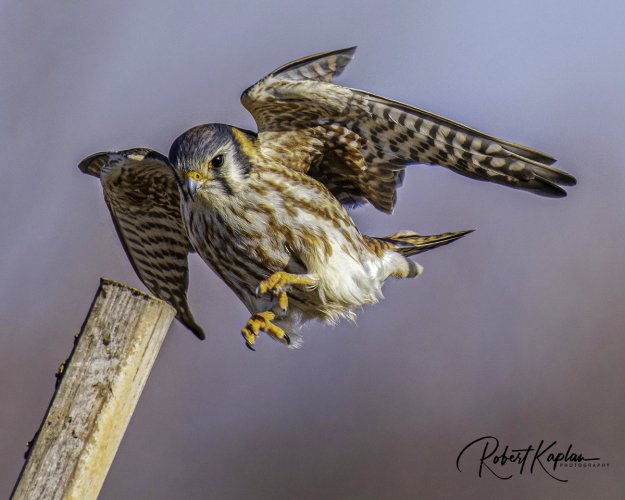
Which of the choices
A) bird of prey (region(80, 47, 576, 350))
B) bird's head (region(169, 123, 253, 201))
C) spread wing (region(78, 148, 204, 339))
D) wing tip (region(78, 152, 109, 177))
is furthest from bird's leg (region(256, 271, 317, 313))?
wing tip (region(78, 152, 109, 177))

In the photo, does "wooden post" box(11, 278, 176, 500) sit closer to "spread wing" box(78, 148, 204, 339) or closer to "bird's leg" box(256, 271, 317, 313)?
"bird's leg" box(256, 271, 317, 313)

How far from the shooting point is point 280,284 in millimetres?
3297

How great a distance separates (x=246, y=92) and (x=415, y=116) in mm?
682

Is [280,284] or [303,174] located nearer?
[280,284]

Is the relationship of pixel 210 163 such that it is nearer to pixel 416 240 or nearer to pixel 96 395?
pixel 416 240

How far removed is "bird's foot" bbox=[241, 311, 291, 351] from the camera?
10.7 ft

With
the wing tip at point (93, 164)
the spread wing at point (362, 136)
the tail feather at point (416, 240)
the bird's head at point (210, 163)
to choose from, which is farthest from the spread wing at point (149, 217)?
the tail feather at point (416, 240)

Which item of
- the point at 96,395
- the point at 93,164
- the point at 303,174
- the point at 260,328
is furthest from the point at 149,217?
the point at 96,395

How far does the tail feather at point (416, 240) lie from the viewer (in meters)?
4.02

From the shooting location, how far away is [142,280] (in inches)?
176

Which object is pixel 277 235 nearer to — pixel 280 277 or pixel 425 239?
pixel 280 277

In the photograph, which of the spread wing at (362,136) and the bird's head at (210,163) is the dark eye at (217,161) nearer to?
the bird's head at (210,163)

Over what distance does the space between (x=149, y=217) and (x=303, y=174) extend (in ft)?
3.39

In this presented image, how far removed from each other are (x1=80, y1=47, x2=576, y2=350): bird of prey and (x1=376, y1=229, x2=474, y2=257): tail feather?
0.22 meters
